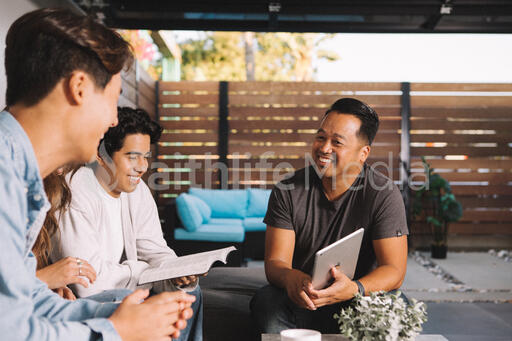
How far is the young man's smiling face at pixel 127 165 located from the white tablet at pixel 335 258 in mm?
885

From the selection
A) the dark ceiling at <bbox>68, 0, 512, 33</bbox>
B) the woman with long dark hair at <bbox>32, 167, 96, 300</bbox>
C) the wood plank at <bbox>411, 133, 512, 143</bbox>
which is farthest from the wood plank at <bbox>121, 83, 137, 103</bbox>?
the wood plank at <bbox>411, 133, 512, 143</bbox>

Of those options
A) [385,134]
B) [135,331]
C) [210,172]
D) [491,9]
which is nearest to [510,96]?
[385,134]

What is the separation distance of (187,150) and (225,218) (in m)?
1.40

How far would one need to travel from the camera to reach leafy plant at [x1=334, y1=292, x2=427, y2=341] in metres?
1.25

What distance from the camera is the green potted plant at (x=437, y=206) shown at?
18.2 feet

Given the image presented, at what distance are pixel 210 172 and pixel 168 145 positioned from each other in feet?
2.36

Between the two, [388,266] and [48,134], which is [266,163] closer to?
[388,266]

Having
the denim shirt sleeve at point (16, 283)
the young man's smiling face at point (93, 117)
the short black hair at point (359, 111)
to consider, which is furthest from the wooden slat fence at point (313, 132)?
the denim shirt sleeve at point (16, 283)

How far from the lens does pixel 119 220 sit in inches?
77.1

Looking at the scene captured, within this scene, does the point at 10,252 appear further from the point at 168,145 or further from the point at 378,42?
the point at 378,42

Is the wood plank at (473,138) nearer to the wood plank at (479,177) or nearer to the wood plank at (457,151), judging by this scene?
the wood plank at (457,151)

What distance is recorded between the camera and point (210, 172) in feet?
21.2

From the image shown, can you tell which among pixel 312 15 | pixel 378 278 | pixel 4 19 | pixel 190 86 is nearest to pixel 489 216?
pixel 312 15

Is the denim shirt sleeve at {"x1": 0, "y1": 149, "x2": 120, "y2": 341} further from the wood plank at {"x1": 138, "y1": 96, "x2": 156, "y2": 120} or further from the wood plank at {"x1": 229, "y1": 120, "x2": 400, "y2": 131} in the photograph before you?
the wood plank at {"x1": 229, "y1": 120, "x2": 400, "y2": 131}
